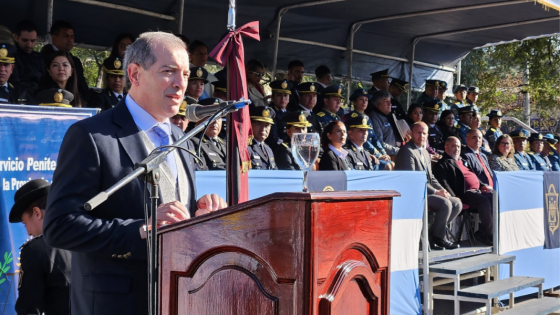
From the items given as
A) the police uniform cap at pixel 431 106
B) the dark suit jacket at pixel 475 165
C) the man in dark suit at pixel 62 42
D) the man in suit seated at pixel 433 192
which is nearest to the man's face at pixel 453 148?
the dark suit jacket at pixel 475 165

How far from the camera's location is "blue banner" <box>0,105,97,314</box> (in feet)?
14.3

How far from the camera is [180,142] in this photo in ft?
6.86

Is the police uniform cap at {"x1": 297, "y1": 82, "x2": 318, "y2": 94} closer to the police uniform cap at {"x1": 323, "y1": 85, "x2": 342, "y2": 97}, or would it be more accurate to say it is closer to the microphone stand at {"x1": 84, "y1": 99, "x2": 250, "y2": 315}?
the police uniform cap at {"x1": 323, "y1": 85, "x2": 342, "y2": 97}

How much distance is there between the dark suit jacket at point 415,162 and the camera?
9070mm

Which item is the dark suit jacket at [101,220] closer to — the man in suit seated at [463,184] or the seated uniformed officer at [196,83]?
the seated uniformed officer at [196,83]

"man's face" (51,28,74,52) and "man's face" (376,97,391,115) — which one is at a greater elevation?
"man's face" (51,28,74,52)

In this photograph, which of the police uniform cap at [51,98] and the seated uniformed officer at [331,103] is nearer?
the police uniform cap at [51,98]

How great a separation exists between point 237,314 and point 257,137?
6106 millimetres

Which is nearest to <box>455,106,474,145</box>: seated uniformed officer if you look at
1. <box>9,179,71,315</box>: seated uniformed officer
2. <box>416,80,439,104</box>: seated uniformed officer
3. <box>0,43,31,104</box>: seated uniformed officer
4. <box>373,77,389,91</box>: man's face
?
<box>416,80,439,104</box>: seated uniformed officer

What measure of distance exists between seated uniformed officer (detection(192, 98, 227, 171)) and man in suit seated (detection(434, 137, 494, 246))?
405cm

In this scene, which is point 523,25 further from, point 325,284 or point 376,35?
point 325,284

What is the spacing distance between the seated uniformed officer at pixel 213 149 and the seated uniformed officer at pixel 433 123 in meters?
5.30

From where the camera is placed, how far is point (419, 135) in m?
9.31

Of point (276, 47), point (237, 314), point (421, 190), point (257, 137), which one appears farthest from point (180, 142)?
point (276, 47)
